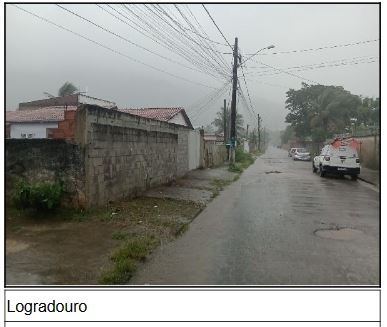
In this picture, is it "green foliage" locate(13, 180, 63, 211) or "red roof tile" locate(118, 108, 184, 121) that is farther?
"red roof tile" locate(118, 108, 184, 121)

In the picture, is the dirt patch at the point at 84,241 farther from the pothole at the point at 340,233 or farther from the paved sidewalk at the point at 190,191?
the pothole at the point at 340,233

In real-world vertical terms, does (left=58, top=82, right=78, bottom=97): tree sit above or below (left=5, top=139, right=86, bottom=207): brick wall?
above

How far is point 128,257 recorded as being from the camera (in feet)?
18.3

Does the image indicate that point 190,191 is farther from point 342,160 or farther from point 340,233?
point 342,160

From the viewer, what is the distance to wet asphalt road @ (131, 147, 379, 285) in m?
4.97

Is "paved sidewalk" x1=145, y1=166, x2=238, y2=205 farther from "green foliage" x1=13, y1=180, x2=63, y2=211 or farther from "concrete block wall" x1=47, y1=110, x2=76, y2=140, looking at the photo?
"green foliage" x1=13, y1=180, x2=63, y2=211

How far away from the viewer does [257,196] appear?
12555mm

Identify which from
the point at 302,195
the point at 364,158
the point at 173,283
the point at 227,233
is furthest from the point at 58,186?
the point at 364,158

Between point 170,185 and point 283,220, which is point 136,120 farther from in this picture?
point 283,220

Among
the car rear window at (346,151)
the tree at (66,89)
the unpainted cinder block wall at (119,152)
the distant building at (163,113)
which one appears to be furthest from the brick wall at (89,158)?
the tree at (66,89)

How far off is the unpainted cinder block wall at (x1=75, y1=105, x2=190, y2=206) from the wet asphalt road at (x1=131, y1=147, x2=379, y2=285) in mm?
2218

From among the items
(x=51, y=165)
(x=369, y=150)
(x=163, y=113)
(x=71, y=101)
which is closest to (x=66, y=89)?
(x=71, y=101)

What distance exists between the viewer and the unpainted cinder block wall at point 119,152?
27.1ft

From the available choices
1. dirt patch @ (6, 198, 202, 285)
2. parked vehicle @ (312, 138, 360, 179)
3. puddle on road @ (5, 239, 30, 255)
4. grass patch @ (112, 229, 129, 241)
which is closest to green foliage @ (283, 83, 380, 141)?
parked vehicle @ (312, 138, 360, 179)
